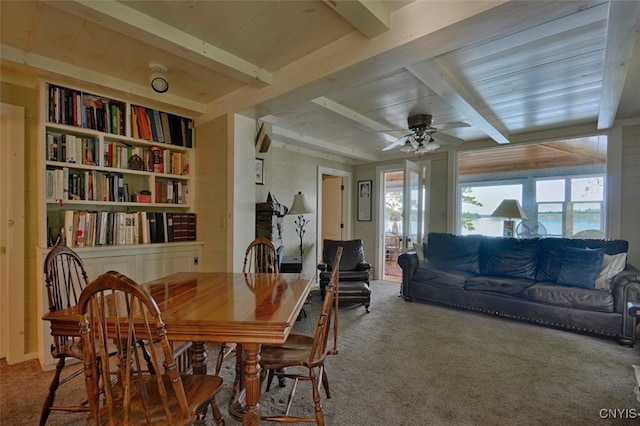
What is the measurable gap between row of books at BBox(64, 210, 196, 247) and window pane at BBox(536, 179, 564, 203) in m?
4.78

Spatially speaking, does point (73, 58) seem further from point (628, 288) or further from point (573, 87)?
point (628, 288)

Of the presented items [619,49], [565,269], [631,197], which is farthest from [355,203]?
[619,49]

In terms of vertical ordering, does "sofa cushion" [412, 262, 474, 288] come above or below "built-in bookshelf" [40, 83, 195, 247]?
below

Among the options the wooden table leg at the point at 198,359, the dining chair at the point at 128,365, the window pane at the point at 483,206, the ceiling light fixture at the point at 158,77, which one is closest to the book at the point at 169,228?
the ceiling light fixture at the point at 158,77

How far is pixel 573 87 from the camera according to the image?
2766 mm

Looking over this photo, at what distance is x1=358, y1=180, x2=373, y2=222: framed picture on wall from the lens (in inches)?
235

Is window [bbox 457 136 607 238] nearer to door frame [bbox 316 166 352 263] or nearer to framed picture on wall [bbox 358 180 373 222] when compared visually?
framed picture on wall [bbox 358 180 373 222]

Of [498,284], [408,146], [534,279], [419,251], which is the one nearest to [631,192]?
[534,279]

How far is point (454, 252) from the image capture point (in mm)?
4316

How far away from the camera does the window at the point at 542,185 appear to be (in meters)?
3.99

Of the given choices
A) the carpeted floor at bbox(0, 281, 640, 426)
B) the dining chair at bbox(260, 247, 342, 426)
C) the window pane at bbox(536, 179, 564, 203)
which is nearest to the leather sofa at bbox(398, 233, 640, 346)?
the carpeted floor at bbox(0, 281, 640, 426)

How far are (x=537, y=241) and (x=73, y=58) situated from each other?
16.6 ft

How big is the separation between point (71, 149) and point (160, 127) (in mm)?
783

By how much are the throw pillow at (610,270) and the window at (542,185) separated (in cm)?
74
